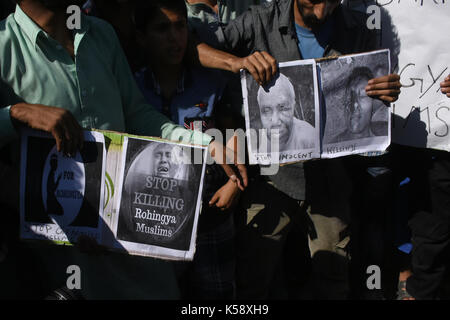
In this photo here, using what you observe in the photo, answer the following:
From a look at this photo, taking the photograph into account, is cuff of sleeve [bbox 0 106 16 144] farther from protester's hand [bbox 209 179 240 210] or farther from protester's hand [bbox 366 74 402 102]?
protester's hand [bbox 366 74 402 102]

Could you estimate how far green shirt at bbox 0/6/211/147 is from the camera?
5.92 feet

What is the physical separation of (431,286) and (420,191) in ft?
2.14

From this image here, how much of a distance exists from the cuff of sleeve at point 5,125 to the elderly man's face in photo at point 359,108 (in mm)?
1562

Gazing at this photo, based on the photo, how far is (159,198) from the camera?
196 centimetres

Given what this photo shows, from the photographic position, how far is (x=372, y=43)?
2.59 meters

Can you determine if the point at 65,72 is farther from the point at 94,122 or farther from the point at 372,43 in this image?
the point at 372,43

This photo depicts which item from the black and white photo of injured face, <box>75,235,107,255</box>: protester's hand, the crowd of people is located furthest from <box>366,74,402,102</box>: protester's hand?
<box>75,235,107,255</box>: protester's hand

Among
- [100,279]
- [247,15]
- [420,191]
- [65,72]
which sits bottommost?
[100,279]

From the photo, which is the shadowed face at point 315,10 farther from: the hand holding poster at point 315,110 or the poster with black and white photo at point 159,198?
the poster with black and white photo at point 159,198

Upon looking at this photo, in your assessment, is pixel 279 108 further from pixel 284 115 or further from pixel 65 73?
pixel 65 73

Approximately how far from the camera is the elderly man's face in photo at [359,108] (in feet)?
7.75

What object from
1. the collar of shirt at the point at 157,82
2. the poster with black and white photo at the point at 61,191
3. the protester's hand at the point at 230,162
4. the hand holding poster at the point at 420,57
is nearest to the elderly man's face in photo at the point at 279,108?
the protester's hand at the point at 230,162

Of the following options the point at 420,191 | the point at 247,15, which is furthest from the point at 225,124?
the point at 420,191

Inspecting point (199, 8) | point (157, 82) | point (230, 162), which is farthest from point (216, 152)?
point (199, 8)
